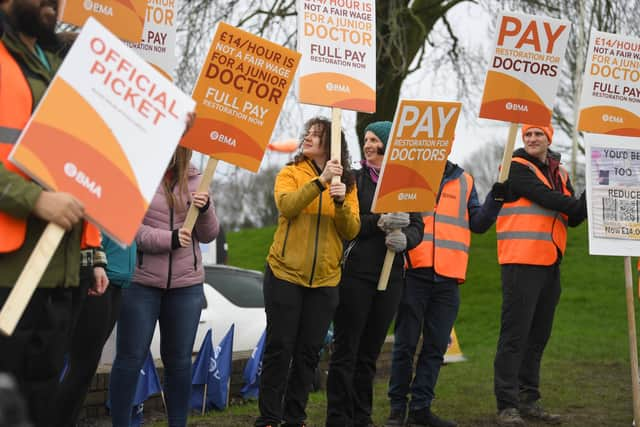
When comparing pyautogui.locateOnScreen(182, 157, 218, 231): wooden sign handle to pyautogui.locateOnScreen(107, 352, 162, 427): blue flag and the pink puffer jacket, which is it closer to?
the pink puffer jacket

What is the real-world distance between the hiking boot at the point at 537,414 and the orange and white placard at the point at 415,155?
188cm

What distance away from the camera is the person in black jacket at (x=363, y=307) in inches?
240

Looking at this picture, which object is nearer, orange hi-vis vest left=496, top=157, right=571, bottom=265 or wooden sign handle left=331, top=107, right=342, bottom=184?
wooden sign handle left=331, top=107, right=342, bottom=184

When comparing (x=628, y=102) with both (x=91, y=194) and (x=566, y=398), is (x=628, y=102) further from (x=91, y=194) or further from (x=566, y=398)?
(x=91, y=194)

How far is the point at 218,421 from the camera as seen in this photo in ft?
22.7

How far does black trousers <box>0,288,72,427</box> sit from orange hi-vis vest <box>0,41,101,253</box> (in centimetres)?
20

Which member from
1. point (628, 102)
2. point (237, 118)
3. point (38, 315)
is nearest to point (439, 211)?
point (628, 102)

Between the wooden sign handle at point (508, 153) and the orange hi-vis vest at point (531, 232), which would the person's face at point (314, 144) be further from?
the orange hi-vis vest at point (531, 232)

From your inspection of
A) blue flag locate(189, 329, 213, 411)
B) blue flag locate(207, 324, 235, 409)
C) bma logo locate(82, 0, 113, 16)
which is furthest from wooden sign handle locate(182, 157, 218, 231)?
blue flag locate(207, 324, 235, 409)

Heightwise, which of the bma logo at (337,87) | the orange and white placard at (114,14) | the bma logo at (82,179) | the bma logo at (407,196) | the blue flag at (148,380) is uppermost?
the orange and white placard at (114,14)

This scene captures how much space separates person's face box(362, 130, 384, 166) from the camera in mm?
6559

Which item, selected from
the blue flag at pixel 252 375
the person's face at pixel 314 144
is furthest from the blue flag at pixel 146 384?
the person's face at pixel 314 144

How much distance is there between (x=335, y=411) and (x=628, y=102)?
10.4 ft

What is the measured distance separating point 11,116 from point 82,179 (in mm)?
372
